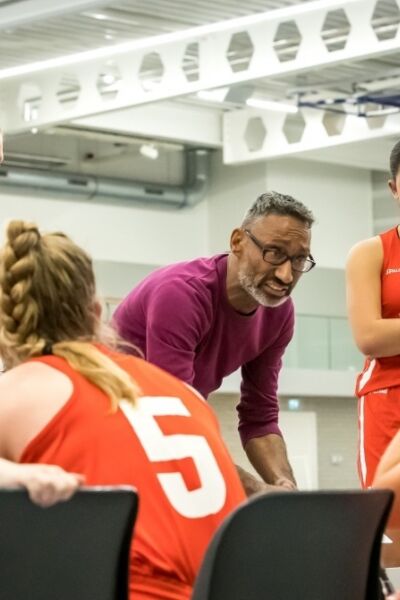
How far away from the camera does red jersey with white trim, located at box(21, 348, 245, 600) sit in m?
2.17

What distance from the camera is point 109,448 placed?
2.17 metres

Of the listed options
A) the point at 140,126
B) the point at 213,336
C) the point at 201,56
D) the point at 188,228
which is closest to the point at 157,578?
the point at 213,336

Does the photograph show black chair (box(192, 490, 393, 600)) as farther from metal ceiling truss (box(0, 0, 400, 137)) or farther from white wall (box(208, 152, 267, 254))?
white wall (box(208, 152, 267, 254))

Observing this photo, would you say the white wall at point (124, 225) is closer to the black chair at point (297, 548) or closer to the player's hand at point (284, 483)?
the player's hand at point (284, 483)

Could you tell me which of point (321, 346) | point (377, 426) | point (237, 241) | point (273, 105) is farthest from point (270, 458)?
point (321, 346)

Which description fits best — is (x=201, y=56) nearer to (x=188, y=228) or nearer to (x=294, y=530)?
(x=188, y=228)

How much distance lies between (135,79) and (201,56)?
2.81 ft

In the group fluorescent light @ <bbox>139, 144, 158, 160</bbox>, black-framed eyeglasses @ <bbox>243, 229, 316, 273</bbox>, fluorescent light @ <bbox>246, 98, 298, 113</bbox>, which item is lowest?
black-framed eyeglasses @ <bbox>243, 229, 316, 273</bbox>

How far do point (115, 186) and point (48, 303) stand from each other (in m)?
13.1

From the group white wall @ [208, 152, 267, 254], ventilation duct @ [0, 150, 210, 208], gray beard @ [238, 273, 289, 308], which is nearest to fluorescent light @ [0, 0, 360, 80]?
ventilation duct @ [0, 150, 210, 208]

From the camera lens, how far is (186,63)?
41.5 ft

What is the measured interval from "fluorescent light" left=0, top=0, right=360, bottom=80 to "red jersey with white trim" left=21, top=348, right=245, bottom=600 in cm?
742

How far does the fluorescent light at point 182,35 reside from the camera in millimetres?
9500

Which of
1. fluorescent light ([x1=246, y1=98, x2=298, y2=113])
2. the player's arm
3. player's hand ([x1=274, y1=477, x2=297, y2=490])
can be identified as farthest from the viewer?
fluorescent light ([x1=246, y1=98, x2=298, y2=113])
